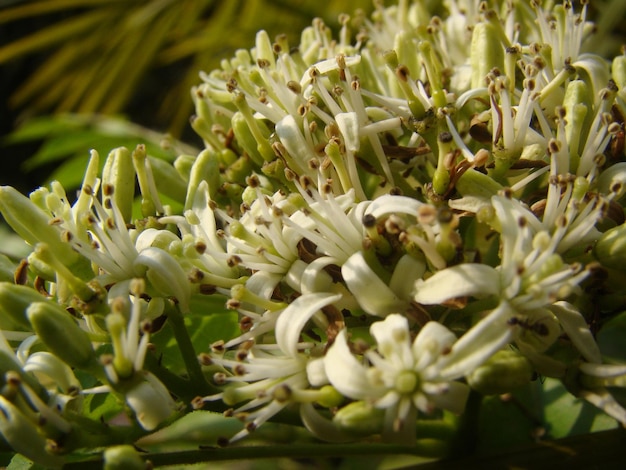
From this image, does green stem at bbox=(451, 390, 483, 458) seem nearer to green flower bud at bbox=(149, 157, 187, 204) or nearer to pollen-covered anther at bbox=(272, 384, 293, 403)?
pollen-covered anther at bbox=(272, 384, 293, 403)

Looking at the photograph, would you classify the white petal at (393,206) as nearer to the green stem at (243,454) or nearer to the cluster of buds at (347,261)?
the cluster of buds at (347,261)

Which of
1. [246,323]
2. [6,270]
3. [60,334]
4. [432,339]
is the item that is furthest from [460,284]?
[6,270]

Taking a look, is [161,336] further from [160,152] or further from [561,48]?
[561,48]

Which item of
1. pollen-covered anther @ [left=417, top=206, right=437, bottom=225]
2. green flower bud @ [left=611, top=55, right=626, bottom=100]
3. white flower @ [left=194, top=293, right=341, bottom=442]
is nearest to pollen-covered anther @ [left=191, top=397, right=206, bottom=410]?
white flower @ [left=194, top=293, right=341, bottom=442]

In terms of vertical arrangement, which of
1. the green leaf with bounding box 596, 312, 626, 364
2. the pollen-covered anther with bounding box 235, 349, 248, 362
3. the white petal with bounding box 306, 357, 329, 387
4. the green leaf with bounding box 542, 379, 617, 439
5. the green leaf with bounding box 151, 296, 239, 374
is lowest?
the green leaf with bounding box 596, 312, 626, 364

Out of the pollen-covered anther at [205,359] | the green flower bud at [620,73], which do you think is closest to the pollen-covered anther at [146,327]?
the pollen-covered anther at [205,359]

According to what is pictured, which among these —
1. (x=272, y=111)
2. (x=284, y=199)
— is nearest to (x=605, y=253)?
(x=284, y=199)

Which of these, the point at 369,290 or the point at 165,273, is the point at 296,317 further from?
the point at 165,273
